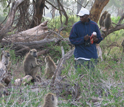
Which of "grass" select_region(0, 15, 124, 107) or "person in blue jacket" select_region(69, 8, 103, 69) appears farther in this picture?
"person in blue jacket" select_region(69, 8, 103, 69)

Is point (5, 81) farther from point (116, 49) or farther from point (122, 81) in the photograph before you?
point (116, 49)

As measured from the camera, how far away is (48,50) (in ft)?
28.9

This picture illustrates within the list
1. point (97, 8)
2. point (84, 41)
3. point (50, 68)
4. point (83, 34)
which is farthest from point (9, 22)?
point (97, 8)

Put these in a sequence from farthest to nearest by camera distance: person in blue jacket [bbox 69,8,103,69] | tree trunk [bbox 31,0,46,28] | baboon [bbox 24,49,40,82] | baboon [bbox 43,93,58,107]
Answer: tree trunk [bbox 31,0,46,28], baboon [bbox 24,49,40,82], person in blue jacket [bbox 69,8,103,69], baboon [bbox 43,93,58,107]

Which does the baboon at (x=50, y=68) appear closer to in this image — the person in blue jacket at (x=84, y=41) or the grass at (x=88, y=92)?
the person in blue jacket at (x=84, y=41)

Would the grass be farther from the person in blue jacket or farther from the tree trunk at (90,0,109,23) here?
the tree trunk at (90,0,109,23)

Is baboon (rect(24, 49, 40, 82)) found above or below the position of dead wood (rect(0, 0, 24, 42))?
below

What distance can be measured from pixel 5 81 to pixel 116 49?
715cm

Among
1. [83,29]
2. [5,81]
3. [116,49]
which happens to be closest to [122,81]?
[83,29]

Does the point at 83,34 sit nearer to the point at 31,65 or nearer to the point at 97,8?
the point at 31,65

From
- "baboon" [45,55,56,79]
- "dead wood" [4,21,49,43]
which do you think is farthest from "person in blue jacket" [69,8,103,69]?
"dead wood" [4,21,49,43]

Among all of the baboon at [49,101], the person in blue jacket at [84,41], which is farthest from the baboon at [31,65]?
the baboon at [49,101]

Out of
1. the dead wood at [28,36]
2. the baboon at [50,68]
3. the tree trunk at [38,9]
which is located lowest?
the baboon at [50,68]

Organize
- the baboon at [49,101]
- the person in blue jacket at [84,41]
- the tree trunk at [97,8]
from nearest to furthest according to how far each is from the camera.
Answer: the baboon at [49,101] < the person in blue jacket at [84,41] < the tree trunk at [97,8]
